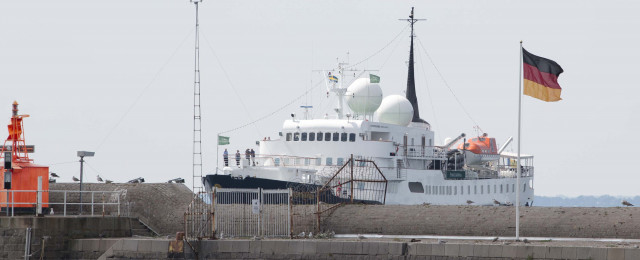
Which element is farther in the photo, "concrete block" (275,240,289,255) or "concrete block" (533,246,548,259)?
"concrete block" (275,240,289,255)

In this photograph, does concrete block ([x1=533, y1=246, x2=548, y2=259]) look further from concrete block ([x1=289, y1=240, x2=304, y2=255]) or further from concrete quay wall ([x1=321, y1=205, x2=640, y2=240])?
concrete block ([x1=289, y1=240, x2=304, y2=255])

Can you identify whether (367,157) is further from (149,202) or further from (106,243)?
(106,243)

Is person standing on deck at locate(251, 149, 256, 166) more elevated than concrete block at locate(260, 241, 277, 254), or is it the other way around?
person standing on deck at locate(251, 149, 256, 166)

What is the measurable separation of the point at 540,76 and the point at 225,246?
11.2 m

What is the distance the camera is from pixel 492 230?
120ft

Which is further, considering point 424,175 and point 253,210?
point 424,175

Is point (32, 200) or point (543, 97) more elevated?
point (543, 97)

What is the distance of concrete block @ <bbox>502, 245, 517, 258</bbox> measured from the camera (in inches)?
1223

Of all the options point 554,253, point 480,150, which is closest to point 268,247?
point 554,253

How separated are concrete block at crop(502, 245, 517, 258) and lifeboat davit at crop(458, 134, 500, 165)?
4506 cm

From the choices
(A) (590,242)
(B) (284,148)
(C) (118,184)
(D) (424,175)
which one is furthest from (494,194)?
(A) (590,242)

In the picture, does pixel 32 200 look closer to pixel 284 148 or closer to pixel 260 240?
pixel 260 240

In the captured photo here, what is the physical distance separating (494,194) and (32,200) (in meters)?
45.0

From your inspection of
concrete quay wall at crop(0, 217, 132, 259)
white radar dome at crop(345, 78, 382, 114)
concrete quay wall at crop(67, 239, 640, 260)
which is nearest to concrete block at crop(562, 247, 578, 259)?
concrete quay wall at crop(67, 239, 640, 260)
